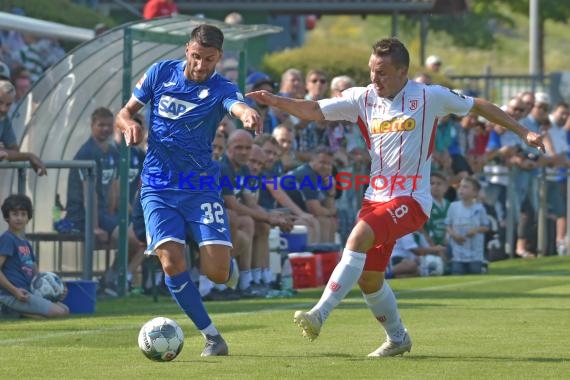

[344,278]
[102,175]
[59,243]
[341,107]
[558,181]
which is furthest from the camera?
[558,181]

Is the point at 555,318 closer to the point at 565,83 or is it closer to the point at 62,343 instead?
the point at 62,343

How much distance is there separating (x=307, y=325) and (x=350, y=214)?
1026cm

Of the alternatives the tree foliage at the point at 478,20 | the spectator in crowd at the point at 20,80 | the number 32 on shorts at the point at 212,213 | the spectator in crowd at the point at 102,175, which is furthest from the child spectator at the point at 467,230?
the tree foliage at the point at 478,20

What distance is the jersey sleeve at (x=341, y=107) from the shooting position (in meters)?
10.8

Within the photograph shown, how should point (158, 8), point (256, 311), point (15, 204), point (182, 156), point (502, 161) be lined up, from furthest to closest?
point (158, 8)
point (502, 161)
point (256, 311)
point (15, 204)
point (182, 156)

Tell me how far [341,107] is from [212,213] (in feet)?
3.84

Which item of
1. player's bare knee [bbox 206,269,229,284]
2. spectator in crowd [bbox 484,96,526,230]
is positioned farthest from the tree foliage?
player's bare knee [bbox 206,269,229,284]

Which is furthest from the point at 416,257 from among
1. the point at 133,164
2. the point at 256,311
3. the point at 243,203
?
the point at 256,311

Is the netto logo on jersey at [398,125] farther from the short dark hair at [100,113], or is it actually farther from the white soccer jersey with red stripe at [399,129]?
the short dark hair at [100,113]

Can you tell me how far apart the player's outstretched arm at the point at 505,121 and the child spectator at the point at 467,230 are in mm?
9710

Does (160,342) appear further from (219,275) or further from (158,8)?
(158,8)

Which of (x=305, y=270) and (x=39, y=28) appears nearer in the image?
(x=305, y=270)

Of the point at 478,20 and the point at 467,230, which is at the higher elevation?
the point at 478,20

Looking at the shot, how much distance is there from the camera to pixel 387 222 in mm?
10445
